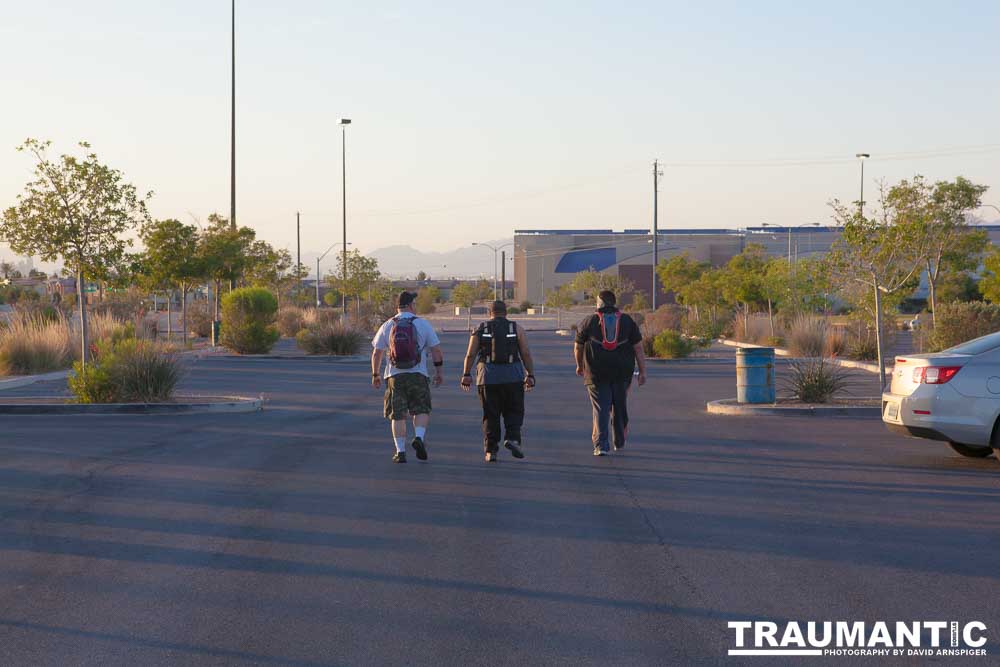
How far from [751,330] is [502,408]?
3299 cm

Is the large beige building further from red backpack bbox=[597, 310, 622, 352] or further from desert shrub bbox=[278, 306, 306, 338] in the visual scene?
red backpack bbox=[597, 310, 622, 352]

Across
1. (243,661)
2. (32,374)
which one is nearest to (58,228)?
(32,374)

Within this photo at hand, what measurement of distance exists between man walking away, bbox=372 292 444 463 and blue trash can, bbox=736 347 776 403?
7.03 meters

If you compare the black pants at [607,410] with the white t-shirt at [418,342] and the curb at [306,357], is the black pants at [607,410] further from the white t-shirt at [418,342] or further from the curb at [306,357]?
the curb at [306,357]

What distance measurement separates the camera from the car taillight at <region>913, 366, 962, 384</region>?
1186cm

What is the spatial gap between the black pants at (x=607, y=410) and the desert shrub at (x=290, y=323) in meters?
38.5

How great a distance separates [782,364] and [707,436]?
1588cm

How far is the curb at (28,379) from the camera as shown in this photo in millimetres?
23453

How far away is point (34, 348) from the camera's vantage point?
26.9 m

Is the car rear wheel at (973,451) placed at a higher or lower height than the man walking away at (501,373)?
lower

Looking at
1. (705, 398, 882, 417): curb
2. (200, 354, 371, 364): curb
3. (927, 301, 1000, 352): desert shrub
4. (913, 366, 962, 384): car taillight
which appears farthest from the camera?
(200, 354, 371, 364): curb

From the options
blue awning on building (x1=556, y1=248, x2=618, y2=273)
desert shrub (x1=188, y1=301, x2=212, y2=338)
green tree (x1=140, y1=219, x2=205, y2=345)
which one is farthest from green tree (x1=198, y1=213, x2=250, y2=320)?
blue awning on building (x1=556, y1=248, x2=618, y2=273)

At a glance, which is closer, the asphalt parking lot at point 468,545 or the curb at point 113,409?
the asphalt parking lot at point 468,545

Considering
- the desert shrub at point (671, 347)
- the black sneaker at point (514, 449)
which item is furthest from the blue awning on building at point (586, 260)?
the black sneaker at point (514, 449)
